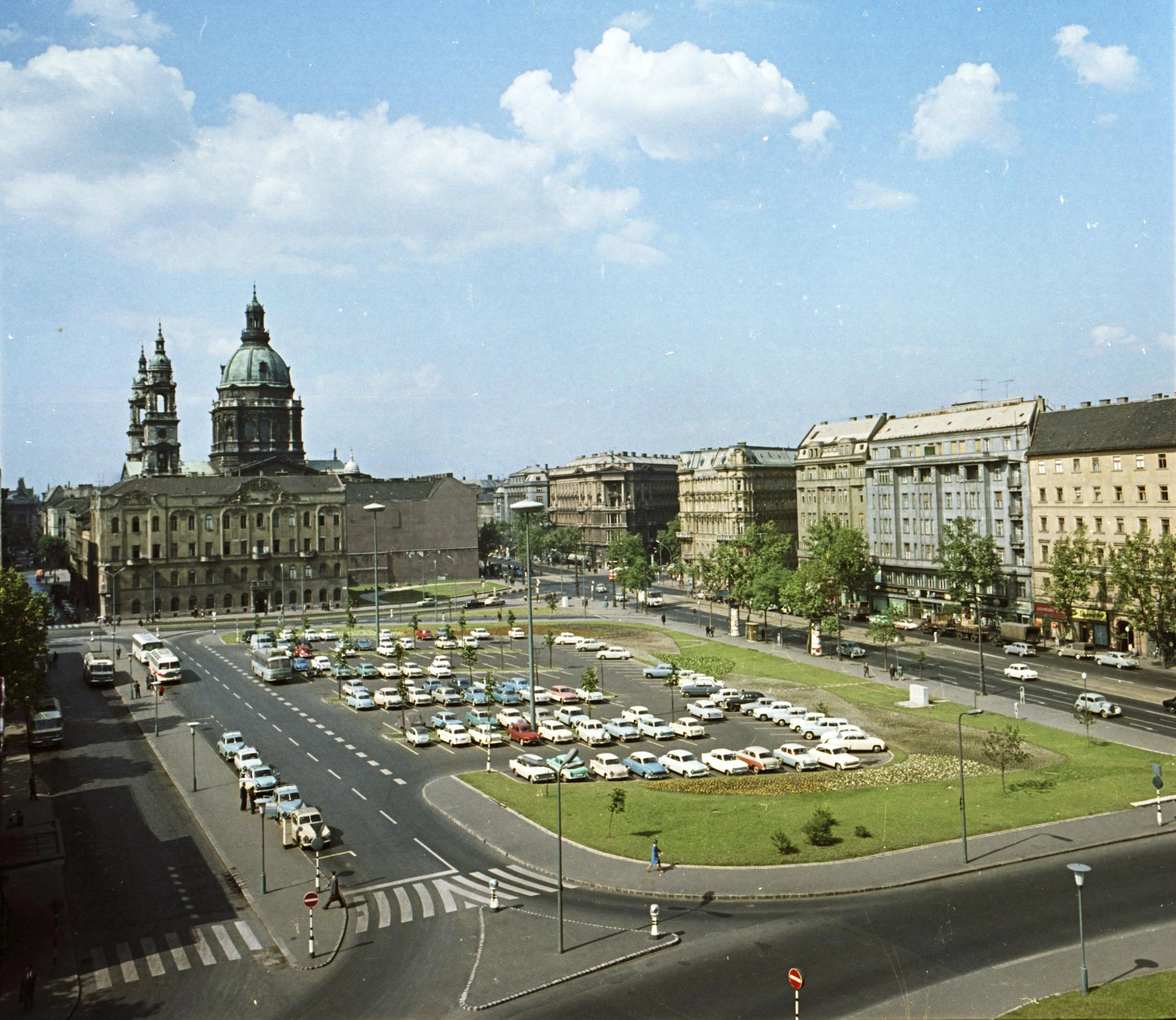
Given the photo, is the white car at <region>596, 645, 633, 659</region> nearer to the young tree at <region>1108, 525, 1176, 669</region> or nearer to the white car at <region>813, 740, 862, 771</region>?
the white car at <region>813, 740, 862, 771</region>

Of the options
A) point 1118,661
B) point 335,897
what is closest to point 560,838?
point 335,897

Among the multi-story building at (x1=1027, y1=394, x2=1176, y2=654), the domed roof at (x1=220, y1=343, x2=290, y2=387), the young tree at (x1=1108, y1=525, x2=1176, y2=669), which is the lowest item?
the young tree at (x1=1108, y1=525, x2=1176, y2=669)

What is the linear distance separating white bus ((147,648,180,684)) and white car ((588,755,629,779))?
154 ft

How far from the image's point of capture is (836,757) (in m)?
54.1

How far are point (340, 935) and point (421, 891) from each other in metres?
4.32

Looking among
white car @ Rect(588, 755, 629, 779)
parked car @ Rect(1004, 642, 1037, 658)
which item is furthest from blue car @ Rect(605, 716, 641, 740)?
parked car @ Rect(1004, 642, 1037, 658)

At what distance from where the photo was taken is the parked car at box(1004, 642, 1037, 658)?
86188 mm

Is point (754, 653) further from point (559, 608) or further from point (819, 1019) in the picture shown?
point (819, 1019)

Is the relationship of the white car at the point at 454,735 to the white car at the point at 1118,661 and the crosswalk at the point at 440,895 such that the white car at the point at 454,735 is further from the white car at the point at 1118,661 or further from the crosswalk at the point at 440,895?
the white car at the point at 1118,661

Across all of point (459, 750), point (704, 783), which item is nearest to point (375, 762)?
point (459, 750)

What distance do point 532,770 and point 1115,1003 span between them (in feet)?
102

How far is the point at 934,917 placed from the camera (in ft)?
110

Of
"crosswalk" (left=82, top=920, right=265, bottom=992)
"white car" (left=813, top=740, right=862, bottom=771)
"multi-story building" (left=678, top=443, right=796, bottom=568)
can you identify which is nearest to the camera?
"crosswalk" (left=82, top=920, right=265, bottom=992)

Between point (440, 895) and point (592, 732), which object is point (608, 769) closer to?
point (592, 732)
